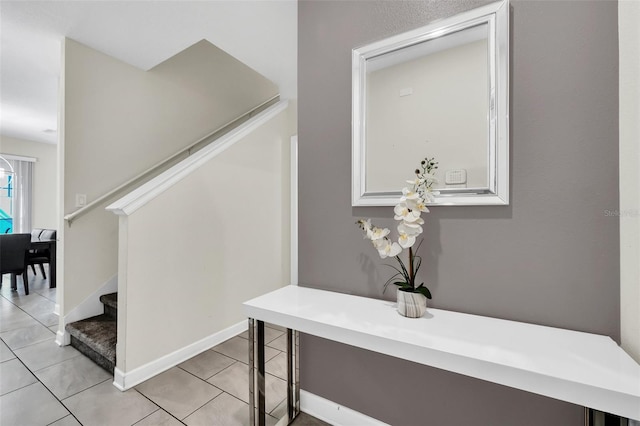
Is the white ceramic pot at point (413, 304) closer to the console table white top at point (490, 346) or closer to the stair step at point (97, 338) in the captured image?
the console table white top at point (490, 346)

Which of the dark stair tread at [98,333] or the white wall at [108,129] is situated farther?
the white wall at [108,129]

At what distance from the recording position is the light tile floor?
152 cm

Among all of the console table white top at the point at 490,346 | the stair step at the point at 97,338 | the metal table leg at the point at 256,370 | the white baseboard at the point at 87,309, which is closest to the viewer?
the console table white top at the point at 490,346

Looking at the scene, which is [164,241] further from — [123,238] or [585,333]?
[585,333]

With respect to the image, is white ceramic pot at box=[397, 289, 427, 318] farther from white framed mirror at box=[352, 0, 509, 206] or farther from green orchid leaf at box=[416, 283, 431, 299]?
white framed mirror at box=[352, 0, 509, 206]

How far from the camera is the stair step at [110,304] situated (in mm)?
2389

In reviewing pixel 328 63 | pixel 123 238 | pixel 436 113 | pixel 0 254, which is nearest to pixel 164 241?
pixel 123 238

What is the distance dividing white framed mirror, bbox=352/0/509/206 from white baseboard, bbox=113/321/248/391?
1781 mm

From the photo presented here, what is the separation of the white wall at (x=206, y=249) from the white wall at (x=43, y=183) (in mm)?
5661

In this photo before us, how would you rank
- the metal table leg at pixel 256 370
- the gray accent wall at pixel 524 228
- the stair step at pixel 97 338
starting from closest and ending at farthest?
the gray accent wall at pixel 524 228, the metal table leg at pixel 256 370, the stair step at pixel 97 338

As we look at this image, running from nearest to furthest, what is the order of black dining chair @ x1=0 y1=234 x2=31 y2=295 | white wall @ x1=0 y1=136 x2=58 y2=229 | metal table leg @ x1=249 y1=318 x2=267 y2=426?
metal table leg @ x1=249 y1=318 x2=267 y2=426
black dining chair @ x1=0 y1=234 x2=31 y2=295
white wall @ x1=0 y1=136 x2=58 y2=229

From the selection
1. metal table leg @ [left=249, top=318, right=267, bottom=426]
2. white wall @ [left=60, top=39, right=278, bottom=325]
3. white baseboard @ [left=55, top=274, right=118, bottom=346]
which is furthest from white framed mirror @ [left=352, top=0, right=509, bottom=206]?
white baseboard @ [left=55, top=274, right=118, bottom=346]

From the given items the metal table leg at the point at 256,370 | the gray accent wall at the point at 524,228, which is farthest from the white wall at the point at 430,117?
the metal table leg at the point at 256,370

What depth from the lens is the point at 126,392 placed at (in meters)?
1.73
